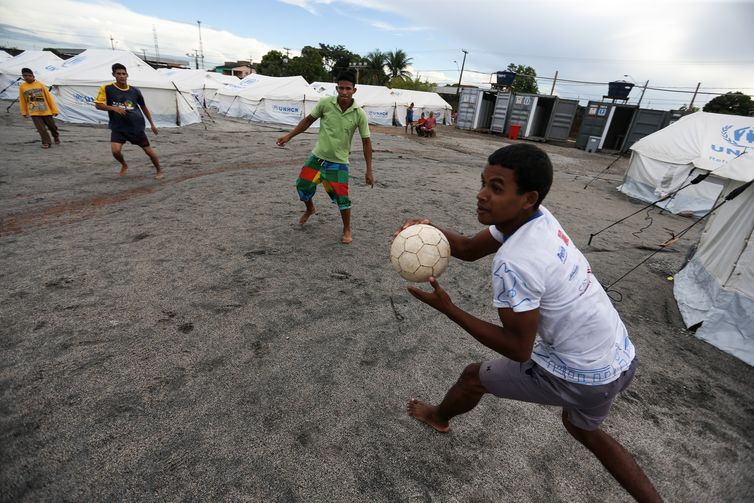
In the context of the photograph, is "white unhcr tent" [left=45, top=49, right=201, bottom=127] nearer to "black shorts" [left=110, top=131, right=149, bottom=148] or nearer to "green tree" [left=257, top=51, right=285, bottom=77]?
"black shorts" [left=110, top=131, right=149, bottom=148]

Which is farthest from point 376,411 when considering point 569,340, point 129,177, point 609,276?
point 129,177

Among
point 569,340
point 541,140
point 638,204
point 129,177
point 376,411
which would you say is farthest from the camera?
point 541,140

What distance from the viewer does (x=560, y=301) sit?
5.05ft

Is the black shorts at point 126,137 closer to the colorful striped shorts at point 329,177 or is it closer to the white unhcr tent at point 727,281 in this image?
the colorful striped shorts at point 329,177

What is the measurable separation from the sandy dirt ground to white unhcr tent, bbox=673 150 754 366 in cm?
23

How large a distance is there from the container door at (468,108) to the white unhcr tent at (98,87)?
65.4 ft

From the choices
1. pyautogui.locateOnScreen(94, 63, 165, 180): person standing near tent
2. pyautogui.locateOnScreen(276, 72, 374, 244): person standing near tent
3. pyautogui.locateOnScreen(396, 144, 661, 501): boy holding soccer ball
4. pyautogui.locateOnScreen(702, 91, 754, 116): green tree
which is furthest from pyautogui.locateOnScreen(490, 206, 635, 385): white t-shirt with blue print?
pyautogui.locateOnScreen(702, 91, 754, 116): green tree

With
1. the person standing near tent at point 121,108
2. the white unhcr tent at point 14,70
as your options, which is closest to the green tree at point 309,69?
the white unhcr tent at point 14,70

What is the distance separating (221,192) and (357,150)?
25.9 ft

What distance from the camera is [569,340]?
1.62 meters

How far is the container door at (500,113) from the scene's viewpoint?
82.8 ft

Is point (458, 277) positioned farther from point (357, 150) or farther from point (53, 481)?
point (357, 150)

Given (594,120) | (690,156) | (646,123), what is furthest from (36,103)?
(646,123)

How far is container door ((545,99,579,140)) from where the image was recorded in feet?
79.8
